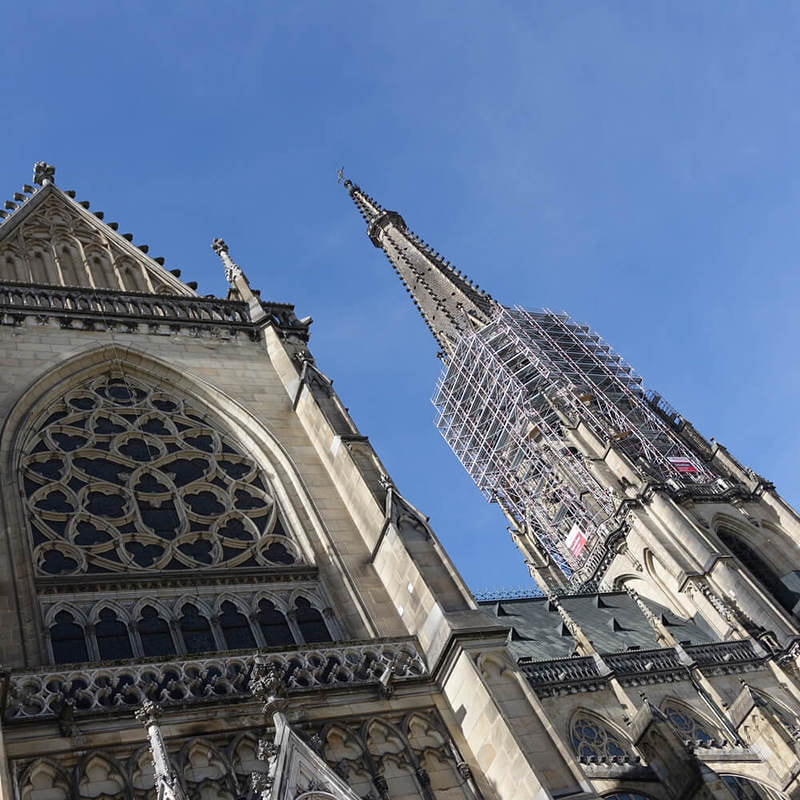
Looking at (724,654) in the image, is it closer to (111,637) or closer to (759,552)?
(759,552)

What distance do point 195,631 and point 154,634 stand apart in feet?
1.59

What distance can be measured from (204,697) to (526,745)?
3.29 meters

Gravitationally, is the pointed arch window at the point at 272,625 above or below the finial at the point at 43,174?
below

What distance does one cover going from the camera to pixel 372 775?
34.1 feet

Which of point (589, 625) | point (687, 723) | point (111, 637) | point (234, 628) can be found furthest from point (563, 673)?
point (111, 637)

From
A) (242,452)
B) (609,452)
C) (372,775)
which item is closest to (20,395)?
(242,452)

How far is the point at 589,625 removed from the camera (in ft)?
96.3

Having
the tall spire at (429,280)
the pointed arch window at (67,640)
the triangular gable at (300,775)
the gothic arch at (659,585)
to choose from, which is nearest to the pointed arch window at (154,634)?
the pointed arch window at (67,640)

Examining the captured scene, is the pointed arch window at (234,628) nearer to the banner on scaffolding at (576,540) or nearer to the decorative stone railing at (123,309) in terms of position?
the decorative stone railing at (123,309)

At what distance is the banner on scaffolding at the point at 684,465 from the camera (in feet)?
130

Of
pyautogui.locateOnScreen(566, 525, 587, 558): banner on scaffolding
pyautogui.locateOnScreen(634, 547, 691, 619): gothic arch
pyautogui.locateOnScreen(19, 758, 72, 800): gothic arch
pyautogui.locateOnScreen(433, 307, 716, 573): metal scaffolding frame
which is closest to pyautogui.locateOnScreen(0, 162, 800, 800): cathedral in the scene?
pyautogui.locateOnScreen(19, 758, 72, 800): gothic arch

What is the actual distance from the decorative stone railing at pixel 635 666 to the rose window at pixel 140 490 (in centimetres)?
864

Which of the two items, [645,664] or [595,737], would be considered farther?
[645,664]

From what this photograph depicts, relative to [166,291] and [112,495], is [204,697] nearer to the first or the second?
[112,495]
